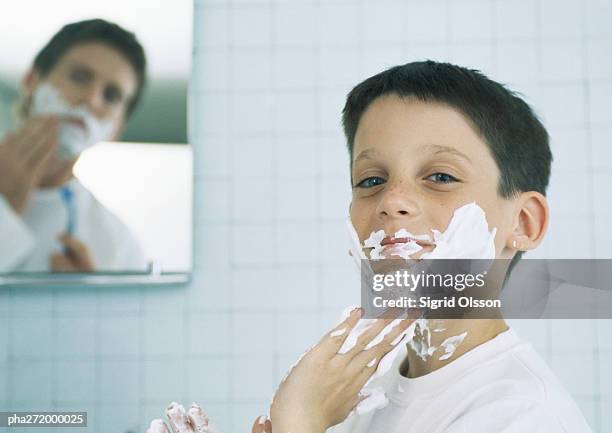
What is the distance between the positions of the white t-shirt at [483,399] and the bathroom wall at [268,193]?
78 centimetres

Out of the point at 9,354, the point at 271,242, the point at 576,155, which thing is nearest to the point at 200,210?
the point at 271,242

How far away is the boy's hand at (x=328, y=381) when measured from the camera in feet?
2.10

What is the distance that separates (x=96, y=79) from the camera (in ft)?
5.23

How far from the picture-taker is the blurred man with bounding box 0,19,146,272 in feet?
5.14

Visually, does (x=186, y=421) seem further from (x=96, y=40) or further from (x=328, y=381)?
(x=96, y=40)

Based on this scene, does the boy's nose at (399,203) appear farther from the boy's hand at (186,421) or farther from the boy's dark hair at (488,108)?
the boy's hand at (186,421)

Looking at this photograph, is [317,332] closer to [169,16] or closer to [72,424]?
[72,424]

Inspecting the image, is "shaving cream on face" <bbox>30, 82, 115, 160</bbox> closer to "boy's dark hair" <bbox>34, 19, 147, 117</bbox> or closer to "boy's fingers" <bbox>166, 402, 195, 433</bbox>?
"boy's dark hair" <bbox>34, 19, 147, 117</bbox>

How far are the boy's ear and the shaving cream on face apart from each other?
1.09m

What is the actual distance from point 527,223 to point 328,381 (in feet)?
0.94

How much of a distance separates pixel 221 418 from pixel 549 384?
107 cm

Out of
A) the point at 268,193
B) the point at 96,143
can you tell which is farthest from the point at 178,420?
the point at 96,143

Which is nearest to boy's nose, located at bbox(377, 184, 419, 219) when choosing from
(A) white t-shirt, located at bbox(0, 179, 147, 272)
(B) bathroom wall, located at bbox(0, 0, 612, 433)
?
(B) bathroom wall, located at bbox(0, 0, 612, 433)

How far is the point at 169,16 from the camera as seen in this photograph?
158cm
